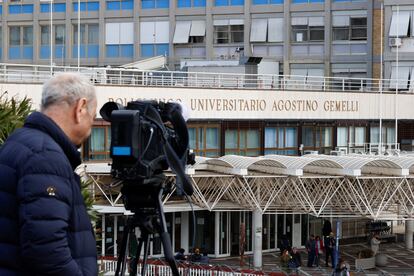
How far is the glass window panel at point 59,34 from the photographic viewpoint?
53.3m

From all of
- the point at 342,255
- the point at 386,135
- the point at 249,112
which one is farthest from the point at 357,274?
the point at 386,135

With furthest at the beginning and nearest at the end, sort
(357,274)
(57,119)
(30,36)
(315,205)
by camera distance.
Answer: (30,36) → (315,205) → (357,274) → (57,119)

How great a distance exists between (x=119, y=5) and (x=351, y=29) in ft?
45.2

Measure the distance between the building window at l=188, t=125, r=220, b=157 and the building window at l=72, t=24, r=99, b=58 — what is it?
727 inches

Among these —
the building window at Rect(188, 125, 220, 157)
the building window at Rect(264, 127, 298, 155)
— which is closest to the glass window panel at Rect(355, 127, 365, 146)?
the building window at Rect(264, 127, 298, 155)

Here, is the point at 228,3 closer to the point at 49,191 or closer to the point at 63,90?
the point at 63,90

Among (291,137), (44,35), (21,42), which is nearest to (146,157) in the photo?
(291,137)

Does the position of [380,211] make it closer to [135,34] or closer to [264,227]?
[264,227]

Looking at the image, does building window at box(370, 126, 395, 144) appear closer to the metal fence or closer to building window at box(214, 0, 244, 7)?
building window at box(214, 0, 244, 7)

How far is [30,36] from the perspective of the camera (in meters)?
53.8

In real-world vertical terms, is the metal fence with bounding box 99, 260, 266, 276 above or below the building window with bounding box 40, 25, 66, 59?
below

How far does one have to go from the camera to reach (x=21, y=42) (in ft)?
177

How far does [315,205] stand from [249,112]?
664 centimetres

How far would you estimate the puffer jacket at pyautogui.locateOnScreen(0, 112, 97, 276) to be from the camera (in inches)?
159
